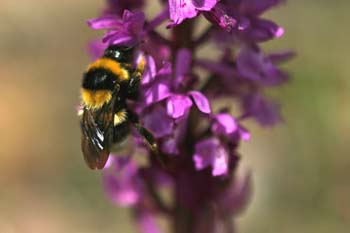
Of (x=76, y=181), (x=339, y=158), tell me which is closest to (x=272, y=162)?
(x=339, y=158)

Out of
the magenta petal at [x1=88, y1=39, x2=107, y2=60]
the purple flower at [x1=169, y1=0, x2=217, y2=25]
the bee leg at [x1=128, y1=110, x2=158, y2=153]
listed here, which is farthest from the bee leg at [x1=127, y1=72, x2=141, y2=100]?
the magenta petal at [x1=88, y1=39, x2=107, y2=60]

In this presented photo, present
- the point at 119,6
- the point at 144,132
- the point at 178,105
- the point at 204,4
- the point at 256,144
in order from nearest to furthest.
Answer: the point at 204,4, the point at 178,105, the point at 144,132, the point at 119,6, the point at 256,144

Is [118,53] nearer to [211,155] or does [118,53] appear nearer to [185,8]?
[185,8]

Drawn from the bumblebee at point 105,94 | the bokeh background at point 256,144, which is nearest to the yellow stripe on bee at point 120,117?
the bumblebee at point 105,94

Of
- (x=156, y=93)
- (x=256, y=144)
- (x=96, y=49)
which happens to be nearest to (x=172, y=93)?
(x=156, y=93)

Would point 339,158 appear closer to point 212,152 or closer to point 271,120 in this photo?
point 271,120

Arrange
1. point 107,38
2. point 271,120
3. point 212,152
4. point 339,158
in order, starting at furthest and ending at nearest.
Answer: point 339,158 < point 271,120 < point 212,152 < point 107,38
